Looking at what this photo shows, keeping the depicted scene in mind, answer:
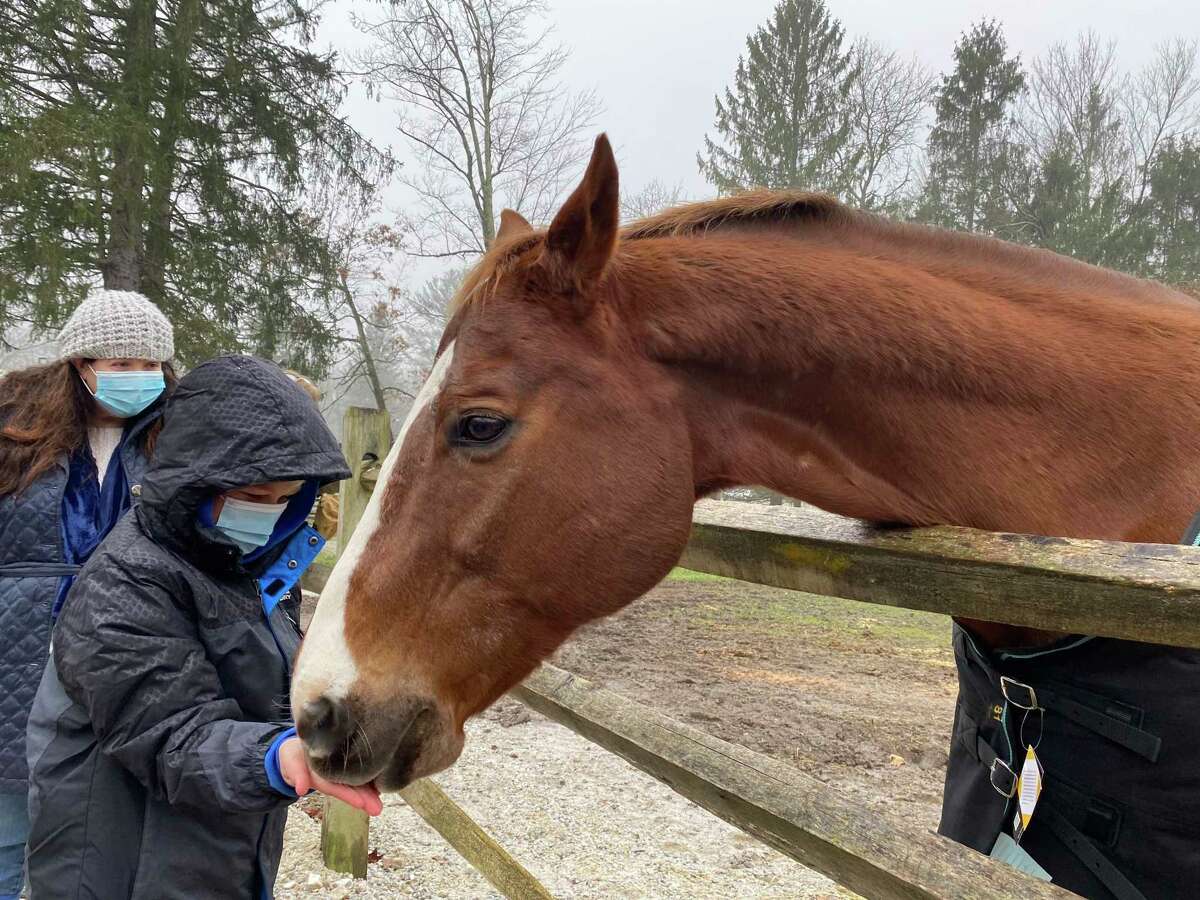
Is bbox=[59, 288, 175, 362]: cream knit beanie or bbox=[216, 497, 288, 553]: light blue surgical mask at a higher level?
bbox=[59, 288, 175, 362]: cream knit beanie

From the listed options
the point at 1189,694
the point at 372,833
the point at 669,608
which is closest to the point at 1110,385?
the point at 1189,694

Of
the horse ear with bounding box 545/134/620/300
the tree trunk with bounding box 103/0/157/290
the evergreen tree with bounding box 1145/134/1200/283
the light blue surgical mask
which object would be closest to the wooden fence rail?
the horse ear with bounding box 545/134/620/300

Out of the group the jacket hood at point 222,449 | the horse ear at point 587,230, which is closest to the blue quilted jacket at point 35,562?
the jacket hood at point 222,449

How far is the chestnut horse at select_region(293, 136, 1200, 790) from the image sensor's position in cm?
149

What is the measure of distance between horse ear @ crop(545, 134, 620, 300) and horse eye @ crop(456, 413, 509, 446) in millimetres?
314

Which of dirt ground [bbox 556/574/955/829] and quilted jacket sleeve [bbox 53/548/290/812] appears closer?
quilted jacket sleeve [bbox 53/548/290/812]

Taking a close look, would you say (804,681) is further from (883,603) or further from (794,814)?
(883,603)

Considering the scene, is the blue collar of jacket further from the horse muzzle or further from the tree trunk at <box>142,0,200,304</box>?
the tree trunk at <box>142,0,200,304</box>

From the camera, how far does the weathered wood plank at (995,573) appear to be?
112 cm

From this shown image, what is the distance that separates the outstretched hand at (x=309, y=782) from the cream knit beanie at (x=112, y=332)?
59.8 inches

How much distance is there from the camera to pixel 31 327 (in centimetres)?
989

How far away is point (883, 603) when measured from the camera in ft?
5.15

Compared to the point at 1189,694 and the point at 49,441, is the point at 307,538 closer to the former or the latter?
the point at 49,441

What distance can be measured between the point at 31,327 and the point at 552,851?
9787 millimetres
